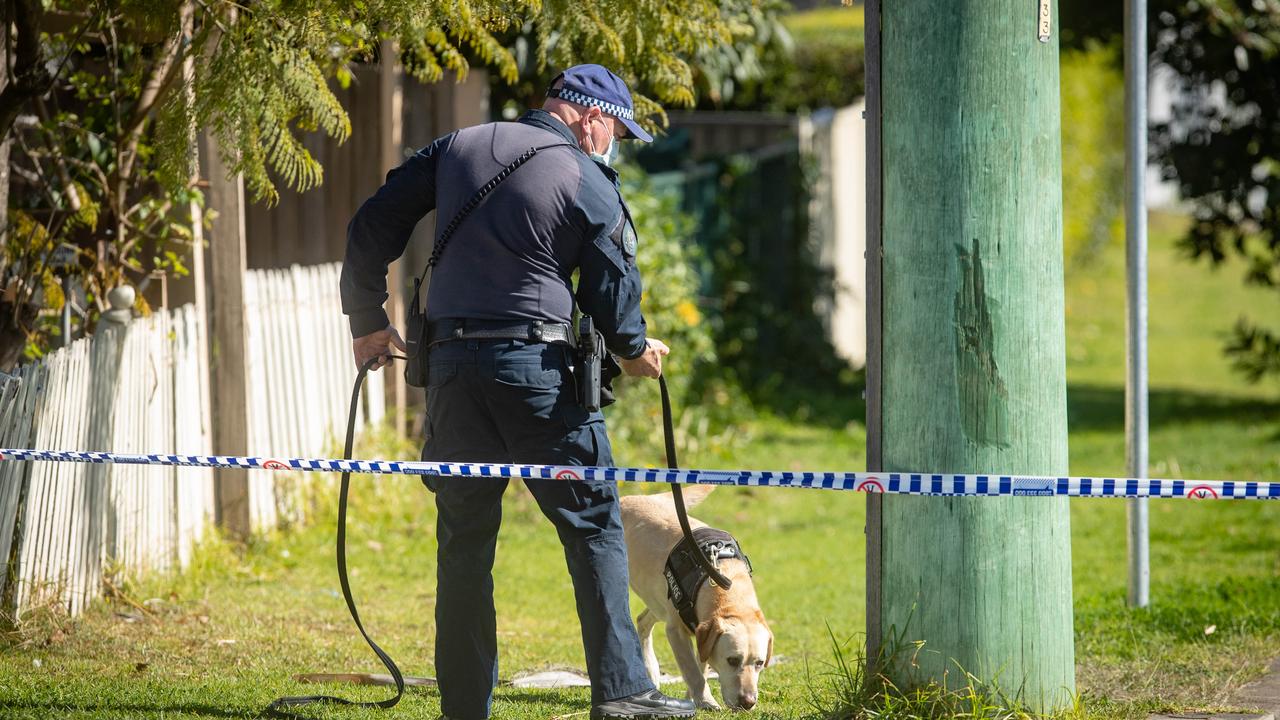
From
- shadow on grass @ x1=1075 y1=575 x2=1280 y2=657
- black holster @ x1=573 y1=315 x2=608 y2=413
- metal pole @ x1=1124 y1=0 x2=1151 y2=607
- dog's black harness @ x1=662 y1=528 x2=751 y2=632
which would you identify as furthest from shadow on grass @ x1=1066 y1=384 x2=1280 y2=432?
black holster @ x1=573 y1=315 x2=608 y2=413

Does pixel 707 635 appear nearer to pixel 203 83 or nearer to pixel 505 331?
pixel 505 331

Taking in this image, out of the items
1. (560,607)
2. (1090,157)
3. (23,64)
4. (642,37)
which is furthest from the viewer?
(1090,157)

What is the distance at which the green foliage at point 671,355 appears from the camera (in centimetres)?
909

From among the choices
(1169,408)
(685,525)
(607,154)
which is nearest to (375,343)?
(607,154)

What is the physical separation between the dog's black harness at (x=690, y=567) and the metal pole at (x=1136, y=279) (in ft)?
7.44

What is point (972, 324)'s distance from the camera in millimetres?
3887

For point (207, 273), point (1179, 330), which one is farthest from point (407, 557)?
point (1179, 330)

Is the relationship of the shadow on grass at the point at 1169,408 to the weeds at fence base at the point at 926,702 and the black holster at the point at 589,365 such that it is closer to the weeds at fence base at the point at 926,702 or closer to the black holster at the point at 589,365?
the weeds at fence base at the point at 926,702

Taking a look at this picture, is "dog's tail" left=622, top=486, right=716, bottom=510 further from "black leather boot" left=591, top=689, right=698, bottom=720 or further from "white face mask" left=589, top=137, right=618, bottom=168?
"white face mask" left=589, top=137, right=618, bottom=168

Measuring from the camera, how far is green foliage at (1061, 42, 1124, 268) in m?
22.1

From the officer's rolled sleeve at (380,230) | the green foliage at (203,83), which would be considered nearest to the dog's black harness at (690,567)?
the officer's rolled sleeve at (380,230)

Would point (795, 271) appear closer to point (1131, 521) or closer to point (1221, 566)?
point (1221, 566)

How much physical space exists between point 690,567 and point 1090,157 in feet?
70.1

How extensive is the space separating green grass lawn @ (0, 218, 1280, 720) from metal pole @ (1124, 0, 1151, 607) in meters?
0.25
